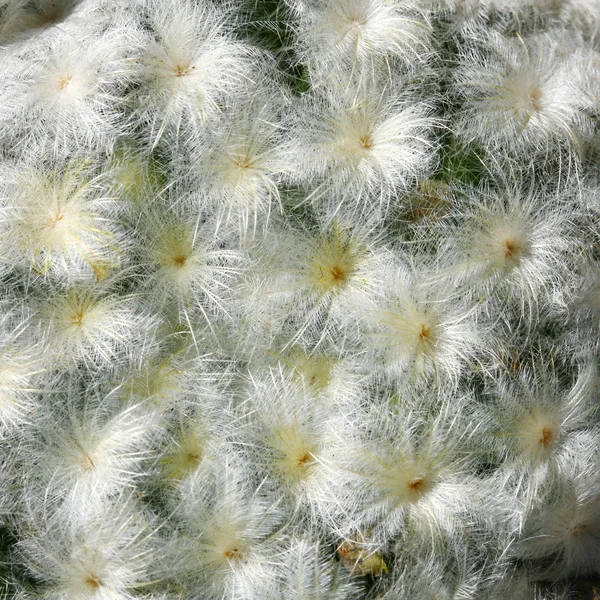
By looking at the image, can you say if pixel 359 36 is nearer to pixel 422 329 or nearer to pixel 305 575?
pixel 422 329

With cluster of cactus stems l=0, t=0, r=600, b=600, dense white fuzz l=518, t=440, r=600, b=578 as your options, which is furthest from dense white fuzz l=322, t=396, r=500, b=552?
dense white fuzz l=518, t=440, r=600, b=578

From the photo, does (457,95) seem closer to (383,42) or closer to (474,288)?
(383,42)

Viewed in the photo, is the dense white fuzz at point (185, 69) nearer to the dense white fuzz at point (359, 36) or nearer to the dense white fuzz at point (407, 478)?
the dense white fuzz at point (359, 36)

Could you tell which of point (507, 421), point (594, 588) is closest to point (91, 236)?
point (507, 421)

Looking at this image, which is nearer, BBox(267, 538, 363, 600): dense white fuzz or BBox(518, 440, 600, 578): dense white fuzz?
BBox(267, 538, 363, 600): dense white fuzz

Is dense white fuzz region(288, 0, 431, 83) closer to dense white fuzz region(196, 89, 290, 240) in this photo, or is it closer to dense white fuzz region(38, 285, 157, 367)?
dense white fuzz region(196, 89, 290, 240)

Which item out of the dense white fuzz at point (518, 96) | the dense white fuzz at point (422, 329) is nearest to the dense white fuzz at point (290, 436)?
the dense white fuzz at point (422, 329)
